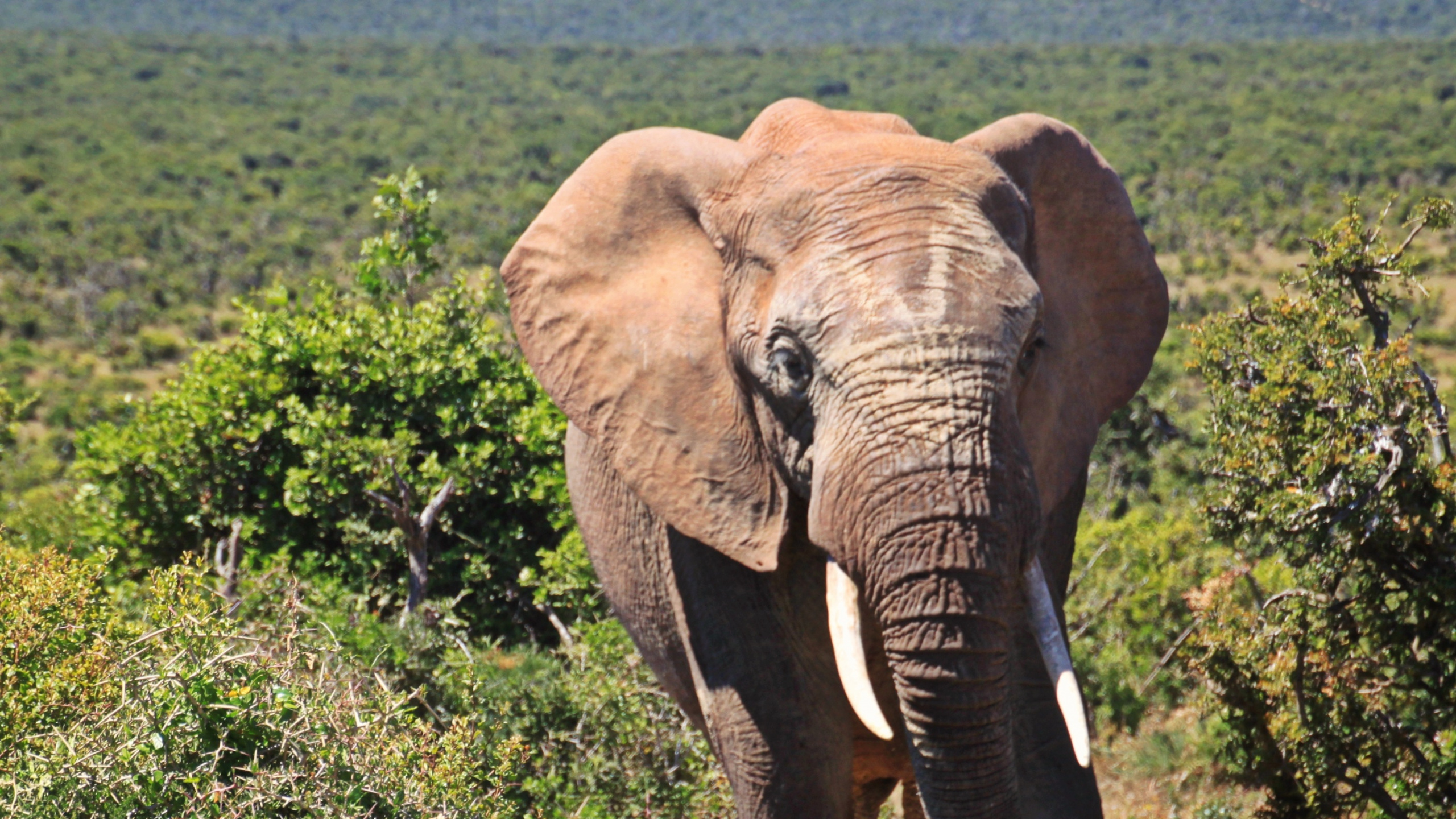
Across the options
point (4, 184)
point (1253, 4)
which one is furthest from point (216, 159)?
point (1253, 4)

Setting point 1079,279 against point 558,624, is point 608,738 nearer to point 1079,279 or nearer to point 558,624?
point 558,624

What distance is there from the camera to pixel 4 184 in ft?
193

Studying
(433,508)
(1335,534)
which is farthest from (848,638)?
(433,508)

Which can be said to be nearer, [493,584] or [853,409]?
[853,409]

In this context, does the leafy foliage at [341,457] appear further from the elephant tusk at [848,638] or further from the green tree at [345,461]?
the elephant tusk at [848,638]

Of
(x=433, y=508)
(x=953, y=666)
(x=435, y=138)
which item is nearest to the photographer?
(x=953, y=666)

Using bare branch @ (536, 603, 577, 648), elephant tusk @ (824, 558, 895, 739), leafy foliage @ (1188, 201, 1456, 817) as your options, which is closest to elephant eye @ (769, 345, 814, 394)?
elephant tusk @ (824, 558, 895, 739)

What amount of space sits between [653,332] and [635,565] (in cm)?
105

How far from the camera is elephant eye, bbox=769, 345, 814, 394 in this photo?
3.17 metres

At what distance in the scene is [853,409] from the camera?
9.82 feet

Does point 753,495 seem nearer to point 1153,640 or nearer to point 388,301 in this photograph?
point 388,301

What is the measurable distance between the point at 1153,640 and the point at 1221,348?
4.07 metres

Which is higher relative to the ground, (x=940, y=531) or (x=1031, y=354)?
(x=1031, y=354)

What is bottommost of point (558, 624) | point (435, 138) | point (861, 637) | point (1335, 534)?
point (435, 138)
